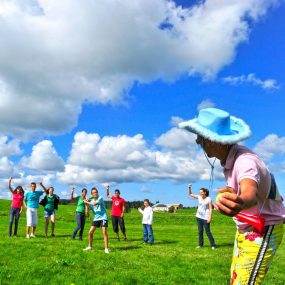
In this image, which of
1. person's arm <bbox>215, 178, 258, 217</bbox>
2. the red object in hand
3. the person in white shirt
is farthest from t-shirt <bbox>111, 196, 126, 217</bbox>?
person's arm <bbox>215, 178, 258, 217</bbox>

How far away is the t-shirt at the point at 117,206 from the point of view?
820 inches

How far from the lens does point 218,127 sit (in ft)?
13.0

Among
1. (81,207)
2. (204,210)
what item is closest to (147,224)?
(204,210)

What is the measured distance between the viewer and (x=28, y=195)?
2006cm

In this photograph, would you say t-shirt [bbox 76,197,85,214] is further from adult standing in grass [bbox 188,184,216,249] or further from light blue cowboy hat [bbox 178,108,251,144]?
light blue cowboy hat [bbox 178,108,251,144]

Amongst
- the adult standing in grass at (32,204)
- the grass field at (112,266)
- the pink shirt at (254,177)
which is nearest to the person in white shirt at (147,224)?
the grass field at (112,266)

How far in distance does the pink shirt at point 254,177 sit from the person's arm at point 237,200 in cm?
14

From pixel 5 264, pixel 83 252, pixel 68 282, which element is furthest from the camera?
pixel 83 252

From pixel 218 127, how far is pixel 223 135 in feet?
0.29

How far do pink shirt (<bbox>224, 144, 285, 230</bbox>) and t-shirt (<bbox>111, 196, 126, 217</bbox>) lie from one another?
16698mm

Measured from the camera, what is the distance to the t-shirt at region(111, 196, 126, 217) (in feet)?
68.3

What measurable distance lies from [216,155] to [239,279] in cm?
125

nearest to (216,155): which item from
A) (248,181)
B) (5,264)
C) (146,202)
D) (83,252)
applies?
(248,181)

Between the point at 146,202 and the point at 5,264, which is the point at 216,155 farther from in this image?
the point at 146,202
